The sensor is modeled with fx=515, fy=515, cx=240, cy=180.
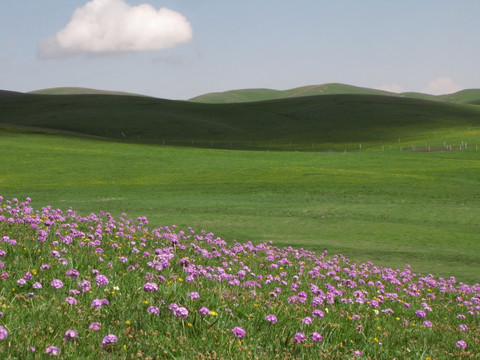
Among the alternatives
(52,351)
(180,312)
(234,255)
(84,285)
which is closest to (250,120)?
(234,255)

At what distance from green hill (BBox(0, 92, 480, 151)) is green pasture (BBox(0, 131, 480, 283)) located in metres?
38.1

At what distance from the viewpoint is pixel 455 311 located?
9.23 m

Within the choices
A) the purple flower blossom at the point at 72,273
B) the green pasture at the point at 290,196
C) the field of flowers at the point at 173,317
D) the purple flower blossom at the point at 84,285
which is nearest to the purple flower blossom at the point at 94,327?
the field of flowers at the point at 173,317

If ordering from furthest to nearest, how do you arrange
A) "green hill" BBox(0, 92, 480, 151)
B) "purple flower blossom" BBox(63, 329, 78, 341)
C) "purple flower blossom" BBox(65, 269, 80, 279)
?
"green hill" BBox(0, 92, 480, 151)
"purple flower blossom" BBox(65, 269, 80, 279)
"purple flower blossom" BBox(63, 329, 78, 341)

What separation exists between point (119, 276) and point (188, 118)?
362 feet

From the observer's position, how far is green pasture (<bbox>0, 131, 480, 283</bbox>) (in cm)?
1834

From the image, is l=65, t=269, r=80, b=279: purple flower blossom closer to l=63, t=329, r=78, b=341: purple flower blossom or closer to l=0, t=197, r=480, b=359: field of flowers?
l=0, t=197, r=480, b=359: field of flowers

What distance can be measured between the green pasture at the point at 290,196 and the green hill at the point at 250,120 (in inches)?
1500

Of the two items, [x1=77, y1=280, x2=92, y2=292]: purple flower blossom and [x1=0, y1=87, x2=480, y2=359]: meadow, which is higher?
[x1=77, y1=280, x2=92, y2=292]: purple flower blossom

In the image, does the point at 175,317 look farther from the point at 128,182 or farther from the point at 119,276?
the point at 128,182

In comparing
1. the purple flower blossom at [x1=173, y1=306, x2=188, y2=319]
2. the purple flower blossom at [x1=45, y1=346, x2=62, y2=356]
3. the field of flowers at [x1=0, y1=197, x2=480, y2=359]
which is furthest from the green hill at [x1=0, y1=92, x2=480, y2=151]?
the purple flower blossom at [x1=45, y1=346, x2=62, y2=356]

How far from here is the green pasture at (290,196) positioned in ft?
60.2

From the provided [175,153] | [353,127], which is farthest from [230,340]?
[353,127]

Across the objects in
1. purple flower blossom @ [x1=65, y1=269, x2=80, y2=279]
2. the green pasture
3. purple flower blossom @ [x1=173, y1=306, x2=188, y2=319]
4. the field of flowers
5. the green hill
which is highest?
the green hill
